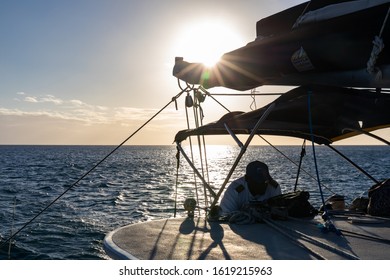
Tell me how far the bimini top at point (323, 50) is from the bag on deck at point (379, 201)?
2.33 metres

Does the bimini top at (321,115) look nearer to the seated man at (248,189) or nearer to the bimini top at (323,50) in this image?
the bimini top at (323,50)

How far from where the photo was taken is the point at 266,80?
8.17 metres

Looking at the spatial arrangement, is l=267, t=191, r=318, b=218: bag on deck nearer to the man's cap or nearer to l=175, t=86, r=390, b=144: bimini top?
the man's cap

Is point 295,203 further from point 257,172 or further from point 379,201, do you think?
point 379,201

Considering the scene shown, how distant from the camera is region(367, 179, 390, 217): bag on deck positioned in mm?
8141

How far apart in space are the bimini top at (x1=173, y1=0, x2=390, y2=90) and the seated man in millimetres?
1656

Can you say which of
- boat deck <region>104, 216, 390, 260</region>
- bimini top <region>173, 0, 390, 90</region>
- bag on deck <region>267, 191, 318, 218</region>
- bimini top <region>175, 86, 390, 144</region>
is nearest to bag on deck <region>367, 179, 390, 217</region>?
boat deck <region>104, 216, 390, 260</region>

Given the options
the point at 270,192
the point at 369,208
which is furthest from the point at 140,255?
the point at 369,208

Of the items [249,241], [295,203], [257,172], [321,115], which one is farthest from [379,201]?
[249,241]

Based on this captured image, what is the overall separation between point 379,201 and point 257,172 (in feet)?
7.84

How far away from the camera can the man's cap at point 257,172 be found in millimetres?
8102

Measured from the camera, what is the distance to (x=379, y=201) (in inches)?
329

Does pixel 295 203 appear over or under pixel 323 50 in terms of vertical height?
under
